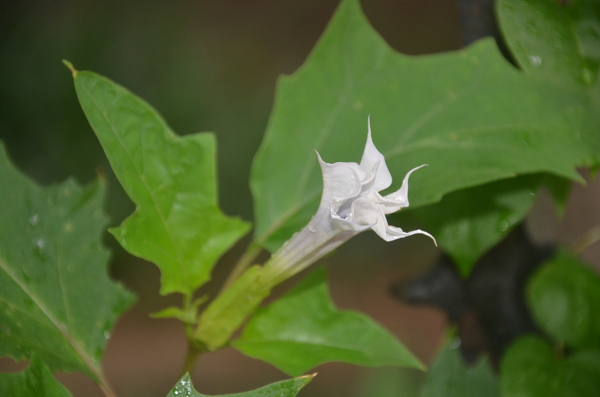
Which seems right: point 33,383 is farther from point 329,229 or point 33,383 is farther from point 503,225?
point 503,225

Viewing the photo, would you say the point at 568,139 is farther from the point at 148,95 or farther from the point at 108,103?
the point at 148,95

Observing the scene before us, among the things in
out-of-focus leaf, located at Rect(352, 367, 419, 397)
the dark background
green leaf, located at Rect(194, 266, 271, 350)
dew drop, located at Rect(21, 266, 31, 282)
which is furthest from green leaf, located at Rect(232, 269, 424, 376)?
out-of-focus leaf, located at Rect(352, 367, 419, 397)

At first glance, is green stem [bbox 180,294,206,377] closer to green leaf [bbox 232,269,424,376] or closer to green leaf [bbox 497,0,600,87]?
green leaf [bbox 232,269,424,376]

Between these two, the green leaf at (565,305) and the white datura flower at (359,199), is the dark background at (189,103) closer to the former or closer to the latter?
the green leaf at (565,305)

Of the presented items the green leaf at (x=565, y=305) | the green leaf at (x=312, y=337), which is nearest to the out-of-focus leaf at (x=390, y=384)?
the green leaf at (x=565, y=305)

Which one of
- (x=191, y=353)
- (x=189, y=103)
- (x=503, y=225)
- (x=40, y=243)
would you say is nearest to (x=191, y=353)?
(x=191, y=353)
